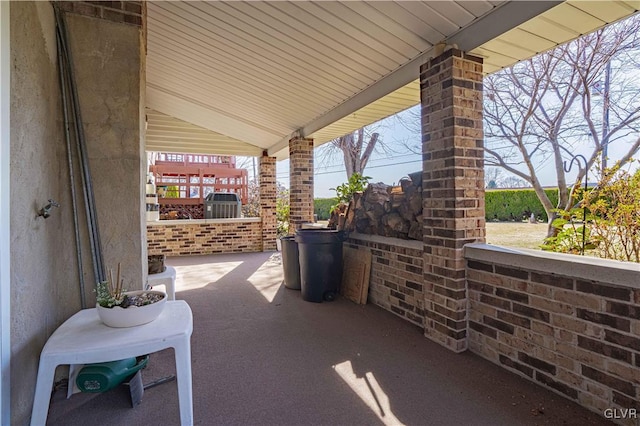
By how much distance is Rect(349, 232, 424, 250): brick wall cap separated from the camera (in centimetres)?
337

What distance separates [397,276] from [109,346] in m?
2.83

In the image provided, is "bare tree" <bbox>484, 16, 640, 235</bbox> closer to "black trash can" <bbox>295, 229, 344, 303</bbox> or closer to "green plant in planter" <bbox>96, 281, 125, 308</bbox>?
"black trash can" <bbox>295, 229, 344, 303</bbox>

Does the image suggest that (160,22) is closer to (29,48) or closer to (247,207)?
(29,48)

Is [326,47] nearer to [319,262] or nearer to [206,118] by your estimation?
[319,262]

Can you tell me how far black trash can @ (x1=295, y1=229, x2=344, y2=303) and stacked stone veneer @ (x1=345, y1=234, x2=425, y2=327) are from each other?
455mm

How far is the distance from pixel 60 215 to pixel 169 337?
138 centimetres

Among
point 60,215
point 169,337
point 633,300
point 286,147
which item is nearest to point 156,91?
point 286,147

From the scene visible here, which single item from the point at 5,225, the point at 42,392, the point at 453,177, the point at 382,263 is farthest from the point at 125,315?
the point at 382,263

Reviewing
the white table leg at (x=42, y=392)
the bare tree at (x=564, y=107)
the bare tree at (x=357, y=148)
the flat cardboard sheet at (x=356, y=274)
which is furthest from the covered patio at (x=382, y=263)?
the bare tree at (x=357, y=148)

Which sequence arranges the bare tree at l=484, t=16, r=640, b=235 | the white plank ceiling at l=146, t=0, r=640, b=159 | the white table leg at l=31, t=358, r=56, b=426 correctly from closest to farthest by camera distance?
the white table leg at l=31, t=358, r=56, b=426
the white plank ceiling at l=146, t=0, r=640, b=159
the bare tree at l=484, t=16, r=640, b=235

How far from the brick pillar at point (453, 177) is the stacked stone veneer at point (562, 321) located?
0.49 ft

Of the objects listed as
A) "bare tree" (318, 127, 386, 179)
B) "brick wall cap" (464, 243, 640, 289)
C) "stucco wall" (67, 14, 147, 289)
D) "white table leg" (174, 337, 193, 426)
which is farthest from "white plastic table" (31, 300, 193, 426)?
"bare tree" (318, 127, 386, 179)

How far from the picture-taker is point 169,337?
166cm

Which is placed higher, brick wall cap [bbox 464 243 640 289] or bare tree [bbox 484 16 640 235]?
bare tree [bbox 484 16 640 235]
